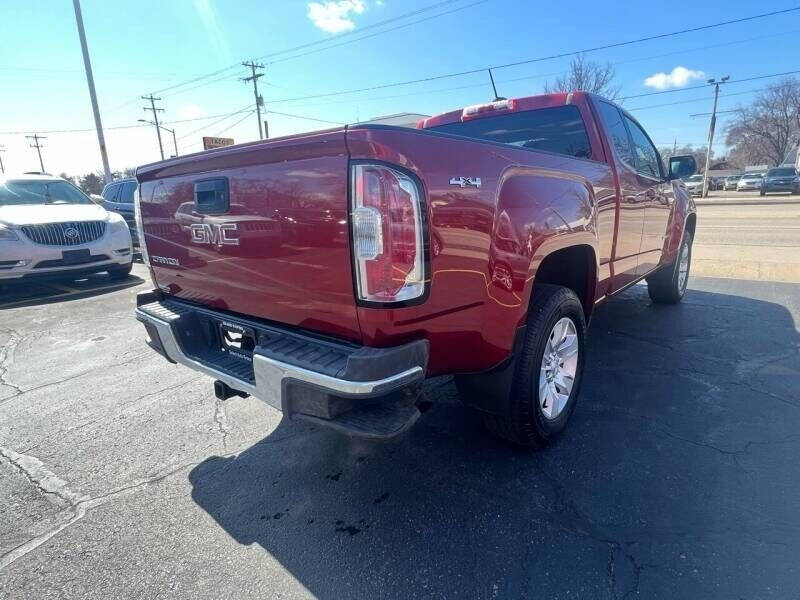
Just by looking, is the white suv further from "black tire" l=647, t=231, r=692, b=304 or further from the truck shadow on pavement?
"black tire" l=647, t=231, r=692, b=304

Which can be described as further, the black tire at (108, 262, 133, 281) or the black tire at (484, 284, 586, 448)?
the black tire at (108, 262, 133, 281)

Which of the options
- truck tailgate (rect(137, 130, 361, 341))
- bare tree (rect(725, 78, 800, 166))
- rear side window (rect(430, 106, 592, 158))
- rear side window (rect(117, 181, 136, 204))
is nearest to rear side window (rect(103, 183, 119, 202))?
rear side window (rect(117, 181, 136, 204))

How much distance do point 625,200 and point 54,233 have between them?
7.84 metres

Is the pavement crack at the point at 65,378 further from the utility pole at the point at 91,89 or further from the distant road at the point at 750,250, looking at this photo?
the utility pole at the point at 91,89

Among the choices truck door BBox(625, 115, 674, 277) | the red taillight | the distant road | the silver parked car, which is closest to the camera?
the red taillight

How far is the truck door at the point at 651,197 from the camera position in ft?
13.3

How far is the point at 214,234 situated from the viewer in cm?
226

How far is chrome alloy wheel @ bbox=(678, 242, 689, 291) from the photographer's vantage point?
5729 millimetres

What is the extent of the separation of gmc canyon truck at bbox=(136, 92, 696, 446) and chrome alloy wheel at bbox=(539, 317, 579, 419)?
13mm

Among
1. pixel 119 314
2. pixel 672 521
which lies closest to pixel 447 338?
pixel 672 521

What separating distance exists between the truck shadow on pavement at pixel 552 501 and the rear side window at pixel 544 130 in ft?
6.21

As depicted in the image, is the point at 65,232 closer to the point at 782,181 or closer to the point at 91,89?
the point at 91,89

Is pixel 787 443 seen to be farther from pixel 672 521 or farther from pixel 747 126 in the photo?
pixel 747 126

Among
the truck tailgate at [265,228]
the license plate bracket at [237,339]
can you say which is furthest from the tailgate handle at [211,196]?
the license plate bracket at [237,339]
